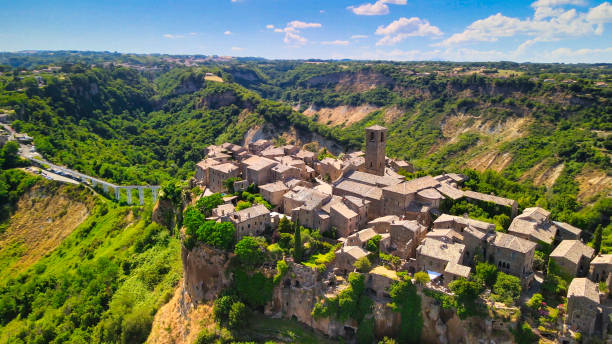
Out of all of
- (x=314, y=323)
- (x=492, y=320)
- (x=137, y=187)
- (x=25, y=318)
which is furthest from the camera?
(x=137, y=187)

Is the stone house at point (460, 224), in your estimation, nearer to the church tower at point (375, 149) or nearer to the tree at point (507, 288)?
the tree at point (507, 288)

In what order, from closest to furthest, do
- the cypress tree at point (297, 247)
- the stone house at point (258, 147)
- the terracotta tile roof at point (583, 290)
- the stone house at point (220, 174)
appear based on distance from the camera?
→ the terracotta tile roof at point (583, 290) → the cypress tree at point (297, 247) → the stone house at point (220, 174) → the stone house at point (258, 147)

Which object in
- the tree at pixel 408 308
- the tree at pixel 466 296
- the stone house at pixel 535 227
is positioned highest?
the stone house at pixel 535 227

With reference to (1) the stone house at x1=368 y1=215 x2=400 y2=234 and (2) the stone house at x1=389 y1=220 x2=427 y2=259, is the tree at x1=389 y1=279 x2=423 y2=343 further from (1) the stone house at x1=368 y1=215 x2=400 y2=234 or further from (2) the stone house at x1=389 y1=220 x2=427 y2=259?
(1) the stone house at x1=368 y1=215 x2=400 y2=234

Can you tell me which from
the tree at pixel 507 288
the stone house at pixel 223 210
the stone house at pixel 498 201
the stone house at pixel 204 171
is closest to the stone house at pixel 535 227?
the stone house at pixel 498 201

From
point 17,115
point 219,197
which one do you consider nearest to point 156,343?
point 219,197

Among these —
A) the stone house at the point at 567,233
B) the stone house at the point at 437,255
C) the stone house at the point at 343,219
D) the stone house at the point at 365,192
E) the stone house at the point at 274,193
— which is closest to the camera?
the stone house at the point at 437,255

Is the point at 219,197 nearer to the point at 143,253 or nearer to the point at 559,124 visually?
the point at 143,253
